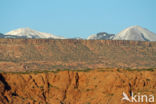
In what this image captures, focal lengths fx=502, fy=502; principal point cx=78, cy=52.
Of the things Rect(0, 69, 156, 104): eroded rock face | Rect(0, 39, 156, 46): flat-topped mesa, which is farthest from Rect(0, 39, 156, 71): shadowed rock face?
Rect(0, 69, 156, 104): eroded rock face

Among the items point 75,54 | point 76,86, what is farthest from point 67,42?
point 76,86

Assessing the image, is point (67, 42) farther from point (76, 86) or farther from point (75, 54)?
point (76, 86)

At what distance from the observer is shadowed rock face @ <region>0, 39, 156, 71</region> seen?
132538mm

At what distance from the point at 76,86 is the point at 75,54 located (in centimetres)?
9891

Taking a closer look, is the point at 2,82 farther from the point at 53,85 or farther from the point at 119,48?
the point at 119,48

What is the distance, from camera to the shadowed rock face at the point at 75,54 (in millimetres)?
132538

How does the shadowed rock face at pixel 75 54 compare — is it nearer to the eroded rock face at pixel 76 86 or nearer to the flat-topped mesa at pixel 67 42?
the flat-topped mesa at pixel 67 42

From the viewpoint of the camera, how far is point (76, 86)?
162ft

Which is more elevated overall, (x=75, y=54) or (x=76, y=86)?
(x=75, y=54)

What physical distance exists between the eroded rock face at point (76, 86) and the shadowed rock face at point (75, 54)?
238 feet

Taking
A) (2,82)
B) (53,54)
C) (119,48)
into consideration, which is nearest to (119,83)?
(2,82)

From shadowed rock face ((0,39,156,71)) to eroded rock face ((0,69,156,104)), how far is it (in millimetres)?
72668

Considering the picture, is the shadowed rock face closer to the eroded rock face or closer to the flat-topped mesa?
the flat-topped mesa

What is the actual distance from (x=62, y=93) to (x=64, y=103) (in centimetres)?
190
